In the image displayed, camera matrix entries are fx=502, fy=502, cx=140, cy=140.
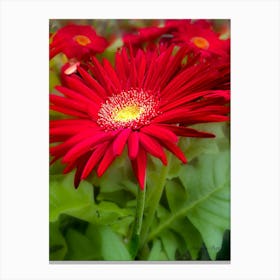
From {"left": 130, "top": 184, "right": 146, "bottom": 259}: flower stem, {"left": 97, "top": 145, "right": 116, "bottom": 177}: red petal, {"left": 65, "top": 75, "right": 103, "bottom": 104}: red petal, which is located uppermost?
{"left": 65, "top": 75, "right": 103, "bottom": 104}: red petal

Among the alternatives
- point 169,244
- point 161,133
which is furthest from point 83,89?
point 169,244

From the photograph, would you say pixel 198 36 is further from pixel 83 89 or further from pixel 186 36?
pixel 83 89

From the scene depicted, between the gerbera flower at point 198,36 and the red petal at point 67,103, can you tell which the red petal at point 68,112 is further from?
the gerbera flower at point 198,36

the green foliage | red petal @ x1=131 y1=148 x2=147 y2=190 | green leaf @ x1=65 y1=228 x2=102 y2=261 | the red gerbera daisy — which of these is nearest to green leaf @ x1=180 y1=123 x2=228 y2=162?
the green foliage

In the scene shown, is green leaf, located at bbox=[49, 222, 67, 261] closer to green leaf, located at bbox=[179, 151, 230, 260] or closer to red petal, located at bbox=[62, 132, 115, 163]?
red petal, located at bbox=[62, 132, 115, 163]
